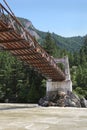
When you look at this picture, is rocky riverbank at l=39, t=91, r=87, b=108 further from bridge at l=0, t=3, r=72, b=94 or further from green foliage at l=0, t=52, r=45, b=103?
green foliage at l=0, t=52, r=45, b=103

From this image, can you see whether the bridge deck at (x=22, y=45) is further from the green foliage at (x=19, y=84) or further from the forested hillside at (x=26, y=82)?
the green foliage at (x=19, y=84)

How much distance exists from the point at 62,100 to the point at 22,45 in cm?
1513

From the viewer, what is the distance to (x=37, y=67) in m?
40.5

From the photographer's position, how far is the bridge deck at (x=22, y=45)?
2402 centimetres

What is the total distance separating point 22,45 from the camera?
3027 centimetres

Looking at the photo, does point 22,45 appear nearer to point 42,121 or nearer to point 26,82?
point 42,121

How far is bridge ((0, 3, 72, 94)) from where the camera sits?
945 inches

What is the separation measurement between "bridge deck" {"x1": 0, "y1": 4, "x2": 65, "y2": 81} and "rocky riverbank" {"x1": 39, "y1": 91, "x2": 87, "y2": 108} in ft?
10.6

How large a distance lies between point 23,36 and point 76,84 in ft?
128

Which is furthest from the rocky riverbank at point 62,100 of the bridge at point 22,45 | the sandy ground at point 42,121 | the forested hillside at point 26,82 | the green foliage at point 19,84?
the green foliage at point 19,84

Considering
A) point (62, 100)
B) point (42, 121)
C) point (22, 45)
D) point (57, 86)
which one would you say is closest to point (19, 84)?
point (57, 86)

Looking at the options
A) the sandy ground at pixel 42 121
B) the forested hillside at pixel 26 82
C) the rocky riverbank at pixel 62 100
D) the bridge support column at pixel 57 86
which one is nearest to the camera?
the sandy ground at pixel 42 121

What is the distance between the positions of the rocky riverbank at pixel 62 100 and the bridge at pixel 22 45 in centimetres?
313

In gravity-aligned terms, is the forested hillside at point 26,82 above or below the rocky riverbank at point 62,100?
above
